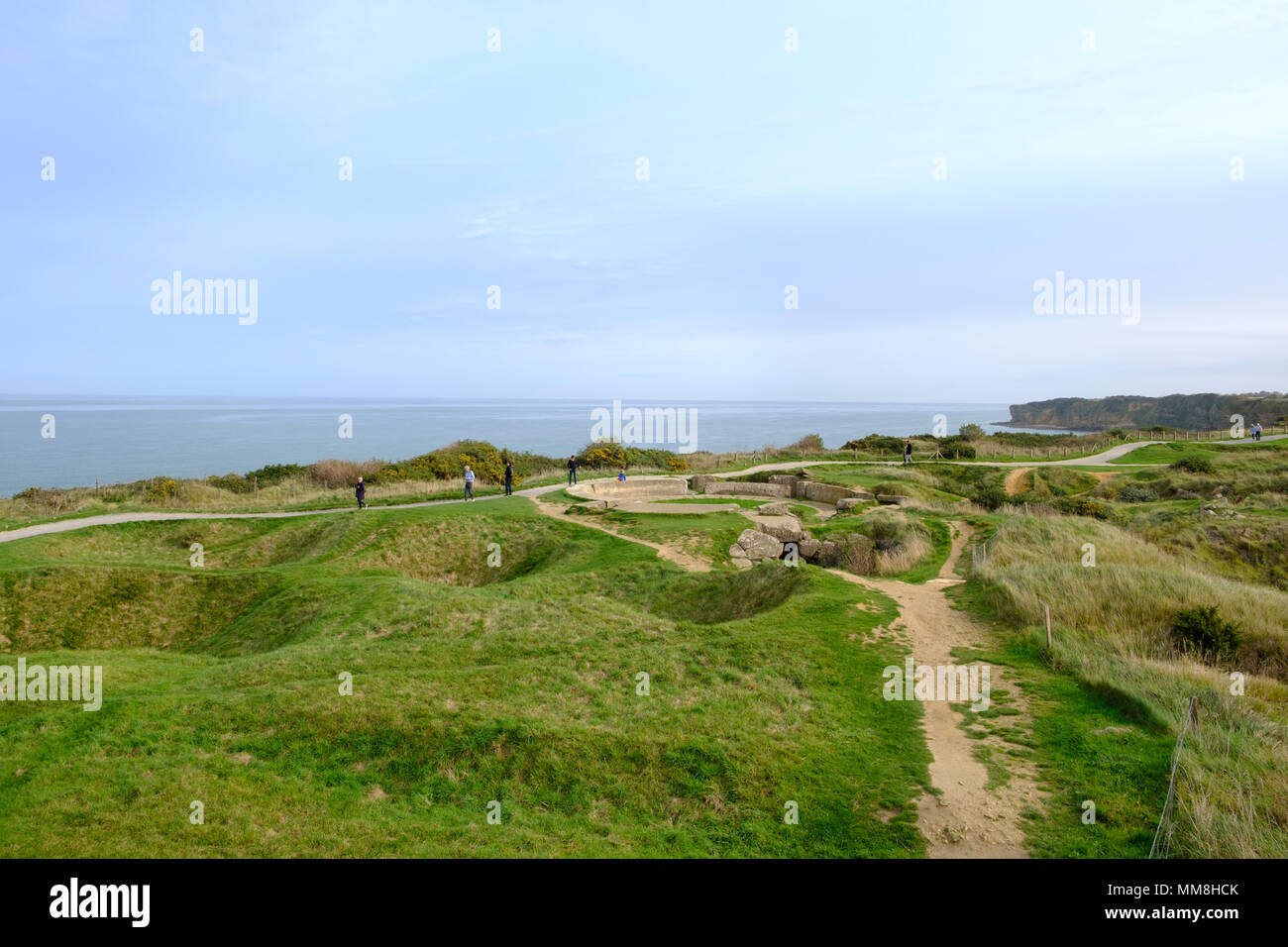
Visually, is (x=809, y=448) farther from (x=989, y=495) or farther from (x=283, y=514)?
(x=283, y=514)

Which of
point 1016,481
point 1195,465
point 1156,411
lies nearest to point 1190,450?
point 1195,465

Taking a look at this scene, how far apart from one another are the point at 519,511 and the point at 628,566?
881cm

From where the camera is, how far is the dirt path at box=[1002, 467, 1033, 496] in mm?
33987

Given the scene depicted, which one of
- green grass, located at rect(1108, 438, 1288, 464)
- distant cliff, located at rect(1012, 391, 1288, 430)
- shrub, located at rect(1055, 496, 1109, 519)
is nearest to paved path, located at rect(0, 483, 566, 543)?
shrub, located at rect(1055, 496, 1109, 519)

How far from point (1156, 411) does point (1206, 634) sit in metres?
123

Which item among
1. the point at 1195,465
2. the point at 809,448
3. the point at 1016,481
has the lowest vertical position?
the point at 1016,481

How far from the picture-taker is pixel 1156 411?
108 meters

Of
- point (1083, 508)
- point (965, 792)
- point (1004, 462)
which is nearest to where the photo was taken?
point (965, 792)

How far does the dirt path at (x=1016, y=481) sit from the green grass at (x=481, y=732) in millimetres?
23529

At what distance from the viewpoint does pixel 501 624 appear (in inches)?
551

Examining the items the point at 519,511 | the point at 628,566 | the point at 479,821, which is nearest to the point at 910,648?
the point at 479,821

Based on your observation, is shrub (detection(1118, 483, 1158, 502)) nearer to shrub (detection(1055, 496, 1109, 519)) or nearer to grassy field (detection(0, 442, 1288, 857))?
shrub (detection(1055, 496, 1109, 519))

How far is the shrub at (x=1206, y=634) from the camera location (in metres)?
11.3
